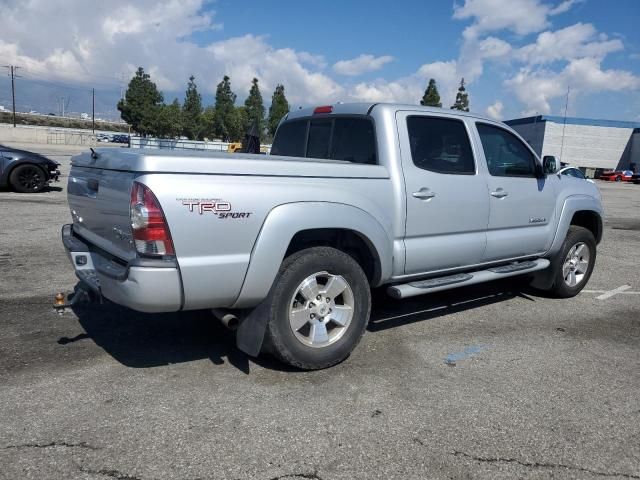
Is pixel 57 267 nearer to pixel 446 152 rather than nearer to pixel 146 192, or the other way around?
pixel 146 192

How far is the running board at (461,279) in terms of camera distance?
4.29 meters

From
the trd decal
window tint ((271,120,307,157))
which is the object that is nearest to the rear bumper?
the trd decal

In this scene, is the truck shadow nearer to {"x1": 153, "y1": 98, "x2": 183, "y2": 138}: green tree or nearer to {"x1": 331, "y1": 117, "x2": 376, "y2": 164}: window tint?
{"x1": 331, "y1": 117, "x2": 376, "y2": 164}: window tint

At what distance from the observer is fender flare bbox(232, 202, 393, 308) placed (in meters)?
3.41

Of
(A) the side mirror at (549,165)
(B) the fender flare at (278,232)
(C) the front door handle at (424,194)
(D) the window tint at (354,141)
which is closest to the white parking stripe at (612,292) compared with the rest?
(A) the side mirror at (549,165)

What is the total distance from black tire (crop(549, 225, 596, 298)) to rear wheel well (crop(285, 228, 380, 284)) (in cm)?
280

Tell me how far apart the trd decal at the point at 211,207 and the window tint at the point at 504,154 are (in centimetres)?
278

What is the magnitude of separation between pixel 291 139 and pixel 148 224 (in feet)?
8.39

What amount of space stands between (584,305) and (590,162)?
6541 centimetres

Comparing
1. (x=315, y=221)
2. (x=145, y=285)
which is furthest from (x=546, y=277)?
(x=145, y=285)

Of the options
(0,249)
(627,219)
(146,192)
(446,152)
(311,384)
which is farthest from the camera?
(627,219)

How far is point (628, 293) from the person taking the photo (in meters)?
6.75

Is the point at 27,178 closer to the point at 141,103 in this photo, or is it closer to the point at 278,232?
the point at 278,232

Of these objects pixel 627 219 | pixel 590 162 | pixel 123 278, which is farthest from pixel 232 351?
pixel 590 162
